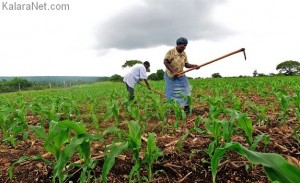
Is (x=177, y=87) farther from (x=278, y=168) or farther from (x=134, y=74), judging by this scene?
(x=278, y=168)

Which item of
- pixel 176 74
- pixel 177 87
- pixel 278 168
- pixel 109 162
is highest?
pixel 176 74

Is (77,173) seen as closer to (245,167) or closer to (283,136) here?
(245,167)

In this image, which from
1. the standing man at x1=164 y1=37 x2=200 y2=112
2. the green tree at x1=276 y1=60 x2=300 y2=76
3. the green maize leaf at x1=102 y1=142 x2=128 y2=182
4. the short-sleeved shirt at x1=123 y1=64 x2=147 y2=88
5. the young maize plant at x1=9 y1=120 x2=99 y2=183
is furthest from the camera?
the green tree at x1=276 y1=60 x2=300 y2=76

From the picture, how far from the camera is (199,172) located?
2781 mm

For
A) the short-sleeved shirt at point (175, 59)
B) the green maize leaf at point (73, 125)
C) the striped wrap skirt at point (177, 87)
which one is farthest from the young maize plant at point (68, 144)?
the short-sleeved shirt at point (175, 59)

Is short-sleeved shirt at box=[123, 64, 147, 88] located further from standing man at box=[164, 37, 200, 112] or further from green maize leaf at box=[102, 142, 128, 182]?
green maize leaf at box=[102, 142, 128, 182]

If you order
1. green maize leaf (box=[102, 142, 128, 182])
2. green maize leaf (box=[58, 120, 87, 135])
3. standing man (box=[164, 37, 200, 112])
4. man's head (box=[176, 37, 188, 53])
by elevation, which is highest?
man's head (box=[176, 37, 188, 53])

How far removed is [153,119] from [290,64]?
7709 centimetres

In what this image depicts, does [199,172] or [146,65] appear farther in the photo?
[146,65]

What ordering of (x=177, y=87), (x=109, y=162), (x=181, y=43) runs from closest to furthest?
(x=109, y=162), (x=181, y=43), (x=177, y=87)

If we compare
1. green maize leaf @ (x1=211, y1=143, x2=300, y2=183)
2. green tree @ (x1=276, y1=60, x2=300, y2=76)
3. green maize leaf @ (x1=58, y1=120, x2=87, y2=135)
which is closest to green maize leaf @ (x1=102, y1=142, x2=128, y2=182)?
green maize leaf @ (x1=58, y1=120, x2=87, y2=135)

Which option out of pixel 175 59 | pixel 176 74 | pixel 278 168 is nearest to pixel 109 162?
pixel 278 168

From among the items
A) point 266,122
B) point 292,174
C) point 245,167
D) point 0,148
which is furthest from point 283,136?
point 0,148

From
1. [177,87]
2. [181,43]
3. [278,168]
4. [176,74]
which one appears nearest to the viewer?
[278,168]
